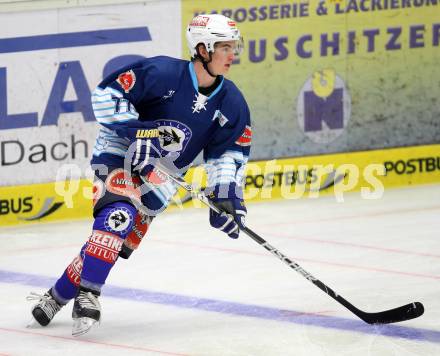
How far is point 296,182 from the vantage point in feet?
28.9

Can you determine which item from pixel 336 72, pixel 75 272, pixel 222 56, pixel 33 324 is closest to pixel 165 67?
pixel 222 56

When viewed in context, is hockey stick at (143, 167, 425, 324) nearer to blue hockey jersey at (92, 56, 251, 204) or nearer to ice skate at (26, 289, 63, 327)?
blue hockey jersey at (92, 56, 251, 204)

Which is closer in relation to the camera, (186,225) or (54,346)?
(54,346)

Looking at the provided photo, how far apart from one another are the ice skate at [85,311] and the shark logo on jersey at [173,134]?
0.71m

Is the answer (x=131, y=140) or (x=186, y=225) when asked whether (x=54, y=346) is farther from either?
(x=186, y=225)

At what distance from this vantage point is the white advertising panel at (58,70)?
7789 mm

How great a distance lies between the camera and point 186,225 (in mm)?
7883

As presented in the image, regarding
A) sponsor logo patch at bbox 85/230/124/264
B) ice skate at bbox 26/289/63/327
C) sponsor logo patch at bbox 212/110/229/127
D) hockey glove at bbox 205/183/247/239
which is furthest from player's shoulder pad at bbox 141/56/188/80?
ice skate at bbox 26/289/63/327

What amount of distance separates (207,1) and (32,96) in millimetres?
1353

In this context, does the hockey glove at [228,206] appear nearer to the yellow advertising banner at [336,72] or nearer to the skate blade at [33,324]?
the skate blade at [33,324]

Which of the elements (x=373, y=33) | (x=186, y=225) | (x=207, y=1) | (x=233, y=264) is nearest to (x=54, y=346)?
(x=233, y=264)

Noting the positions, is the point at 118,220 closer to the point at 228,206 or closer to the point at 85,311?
the point at 85,311

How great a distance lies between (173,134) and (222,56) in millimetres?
390

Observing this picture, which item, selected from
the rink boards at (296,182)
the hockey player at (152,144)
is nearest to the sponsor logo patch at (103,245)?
the hockey player at (152,144)
